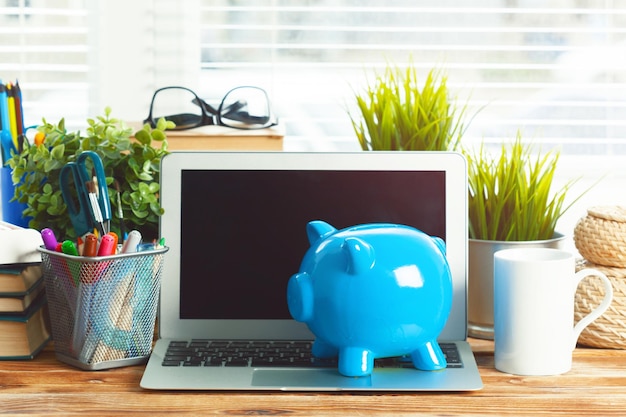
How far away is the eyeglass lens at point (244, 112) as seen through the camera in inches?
59.1

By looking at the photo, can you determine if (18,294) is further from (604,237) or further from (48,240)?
(604,237)

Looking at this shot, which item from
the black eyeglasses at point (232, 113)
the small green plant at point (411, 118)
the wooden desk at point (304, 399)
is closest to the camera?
the wooden desk at point (304, 399)

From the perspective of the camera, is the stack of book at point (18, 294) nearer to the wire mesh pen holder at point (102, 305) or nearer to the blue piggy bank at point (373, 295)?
the wire mesh pen holder at point (102, 305)

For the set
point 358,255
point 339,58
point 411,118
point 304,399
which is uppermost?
point 339,58

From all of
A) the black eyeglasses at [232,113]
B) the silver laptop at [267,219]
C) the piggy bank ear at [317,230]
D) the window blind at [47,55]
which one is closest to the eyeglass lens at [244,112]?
the black eyeglasses at [232,113]

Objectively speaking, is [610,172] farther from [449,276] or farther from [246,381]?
[246,381]

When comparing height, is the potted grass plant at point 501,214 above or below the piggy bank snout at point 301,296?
above

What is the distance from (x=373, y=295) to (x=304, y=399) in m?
0.12

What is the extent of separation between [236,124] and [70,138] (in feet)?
1.80

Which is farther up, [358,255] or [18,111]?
[18,111]

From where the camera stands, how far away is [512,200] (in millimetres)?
965

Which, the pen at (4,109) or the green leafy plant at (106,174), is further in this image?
the pen at (4,109)

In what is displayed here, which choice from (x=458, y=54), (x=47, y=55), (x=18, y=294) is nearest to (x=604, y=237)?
(x=18, y=294)

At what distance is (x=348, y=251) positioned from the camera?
0.76 meters
